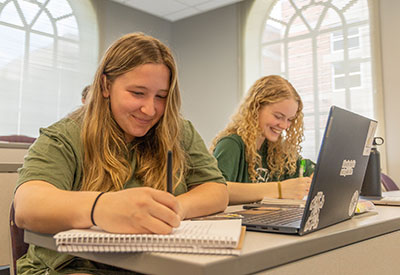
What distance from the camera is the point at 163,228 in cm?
58

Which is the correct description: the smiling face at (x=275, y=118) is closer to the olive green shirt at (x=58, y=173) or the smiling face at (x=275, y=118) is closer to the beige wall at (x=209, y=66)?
the olive green shirt at (x=58, y=173)

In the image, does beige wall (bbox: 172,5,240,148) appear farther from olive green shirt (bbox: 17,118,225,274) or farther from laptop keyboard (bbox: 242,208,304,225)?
laptop keyboard (bbox: 242,208,304,225)

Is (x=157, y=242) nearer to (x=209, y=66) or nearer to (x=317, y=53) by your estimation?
(x=317, y=53)

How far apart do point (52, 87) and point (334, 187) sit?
395cm

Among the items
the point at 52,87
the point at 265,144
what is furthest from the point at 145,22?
the point at 265,144

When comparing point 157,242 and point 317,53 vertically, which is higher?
point 317,53

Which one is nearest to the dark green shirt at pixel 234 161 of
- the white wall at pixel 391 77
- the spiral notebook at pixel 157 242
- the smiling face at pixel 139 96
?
the smiling face at pixel 139 96

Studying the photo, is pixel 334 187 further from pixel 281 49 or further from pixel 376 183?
pixel 281 49

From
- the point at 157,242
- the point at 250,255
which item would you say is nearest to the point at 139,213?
the point at 157,242

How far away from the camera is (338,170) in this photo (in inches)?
28.5

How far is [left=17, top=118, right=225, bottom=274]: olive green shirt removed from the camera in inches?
30.6

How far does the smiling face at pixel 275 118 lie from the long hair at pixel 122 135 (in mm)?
837

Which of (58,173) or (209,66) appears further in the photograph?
(209,66)

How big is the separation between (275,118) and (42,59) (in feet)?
10.2
